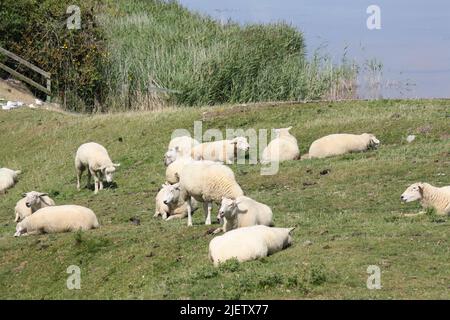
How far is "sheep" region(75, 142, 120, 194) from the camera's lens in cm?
2362

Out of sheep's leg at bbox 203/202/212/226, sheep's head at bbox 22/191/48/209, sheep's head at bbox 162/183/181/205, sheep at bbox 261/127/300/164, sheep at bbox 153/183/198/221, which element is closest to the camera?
sheep's leg at bbox 203/202/212/226

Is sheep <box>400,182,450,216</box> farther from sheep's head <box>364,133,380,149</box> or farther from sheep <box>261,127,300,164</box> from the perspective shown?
sheep's head <box>364,133,380,149</box>

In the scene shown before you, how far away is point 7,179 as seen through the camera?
26500 millimetres

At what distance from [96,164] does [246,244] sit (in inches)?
426

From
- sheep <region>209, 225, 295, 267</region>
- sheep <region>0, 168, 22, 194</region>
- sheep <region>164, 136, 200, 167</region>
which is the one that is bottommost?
sheep <region>0, 168, 22, 194</region>

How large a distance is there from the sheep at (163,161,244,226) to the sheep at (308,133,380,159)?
7.40 meters

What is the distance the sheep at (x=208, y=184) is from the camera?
55.3ft

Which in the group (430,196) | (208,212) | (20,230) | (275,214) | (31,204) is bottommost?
(20,230)

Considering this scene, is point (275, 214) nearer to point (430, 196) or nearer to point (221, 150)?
point (430, 196)

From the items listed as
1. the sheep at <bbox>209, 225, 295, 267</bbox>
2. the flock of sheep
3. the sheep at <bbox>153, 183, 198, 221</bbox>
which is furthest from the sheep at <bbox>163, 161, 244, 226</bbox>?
the sheep at <bbox>209, 225, 295, 267</bbox>

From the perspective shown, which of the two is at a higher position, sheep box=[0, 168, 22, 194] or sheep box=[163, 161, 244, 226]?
sheep box=[163, 161, 244, 226]

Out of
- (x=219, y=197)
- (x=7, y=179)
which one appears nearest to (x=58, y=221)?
(x=219, y=197)
